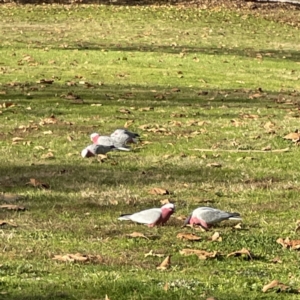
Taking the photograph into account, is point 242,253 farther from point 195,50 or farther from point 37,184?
point 195,50

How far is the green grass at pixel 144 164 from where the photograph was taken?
19.3 ft

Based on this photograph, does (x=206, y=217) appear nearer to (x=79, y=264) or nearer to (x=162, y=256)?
(x=162, y=256)

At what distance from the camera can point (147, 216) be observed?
711 cm

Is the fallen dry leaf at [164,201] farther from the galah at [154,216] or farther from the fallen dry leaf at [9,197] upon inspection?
the fallen dry leaf at [9,197]

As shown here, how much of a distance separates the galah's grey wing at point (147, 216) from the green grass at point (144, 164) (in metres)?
0.10

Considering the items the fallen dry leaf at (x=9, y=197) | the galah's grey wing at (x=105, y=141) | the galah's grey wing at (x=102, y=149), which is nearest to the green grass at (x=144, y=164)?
the fallen dry leaf at (x=9, y=197)

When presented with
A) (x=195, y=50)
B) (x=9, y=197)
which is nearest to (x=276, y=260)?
(x=9, y=197)

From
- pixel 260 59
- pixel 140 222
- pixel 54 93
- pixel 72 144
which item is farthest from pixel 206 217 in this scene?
pixel 260 59

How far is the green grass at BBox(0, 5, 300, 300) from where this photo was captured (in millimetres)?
5891

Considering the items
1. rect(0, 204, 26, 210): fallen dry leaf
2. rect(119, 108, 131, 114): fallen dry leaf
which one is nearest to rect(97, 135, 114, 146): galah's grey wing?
rect(0, 204, 26, 210): fallen dry leaf

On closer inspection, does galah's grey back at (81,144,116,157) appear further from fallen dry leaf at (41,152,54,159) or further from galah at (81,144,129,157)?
fallen dry leaf at (41,152,54,159)

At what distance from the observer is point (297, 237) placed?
701 cm

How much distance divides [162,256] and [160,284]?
0.77m

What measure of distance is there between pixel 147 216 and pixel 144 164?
2.65m
